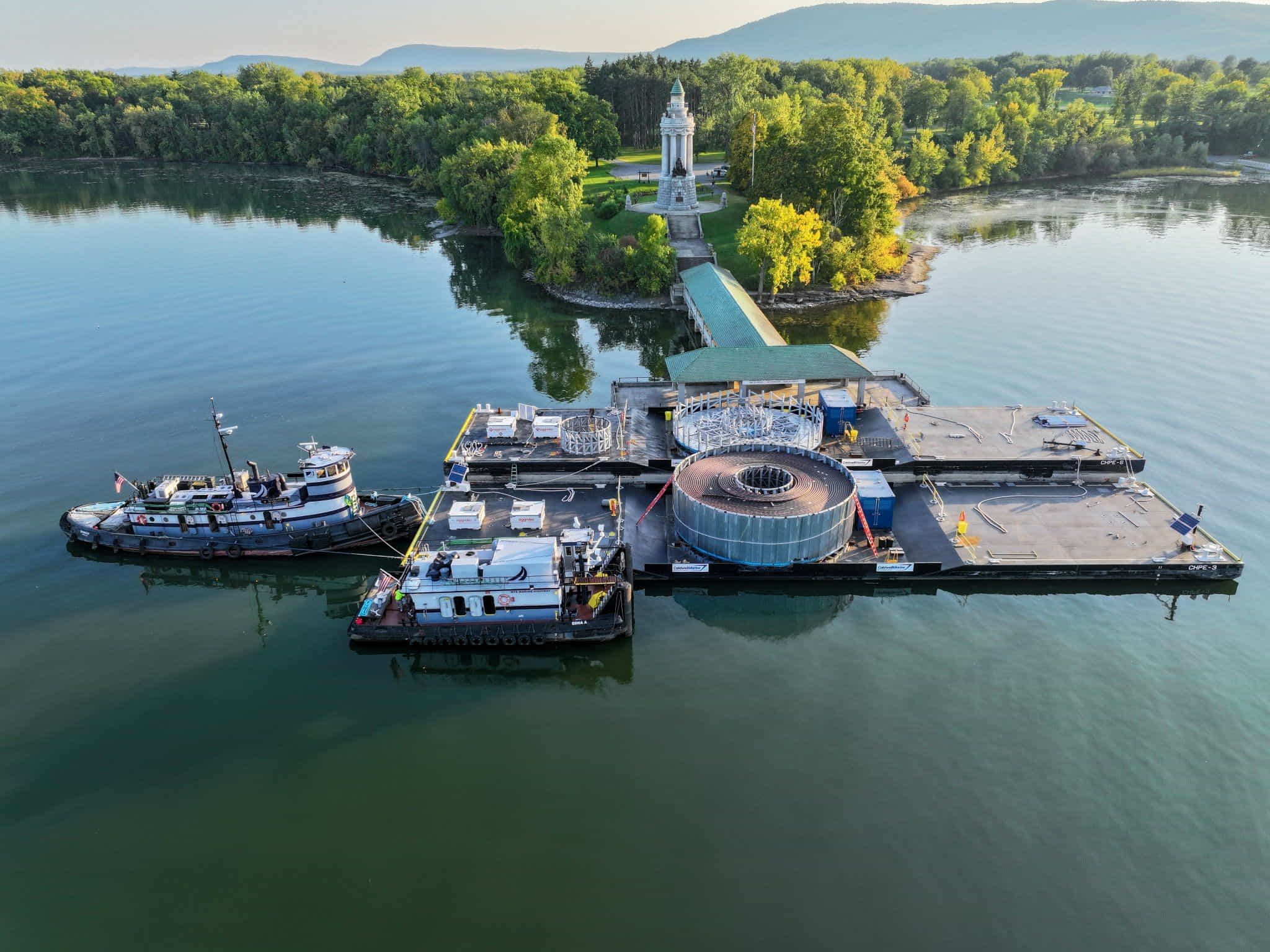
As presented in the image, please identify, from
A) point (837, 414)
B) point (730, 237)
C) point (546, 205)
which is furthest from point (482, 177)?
point (837, 414)

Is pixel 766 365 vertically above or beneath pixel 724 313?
beneath

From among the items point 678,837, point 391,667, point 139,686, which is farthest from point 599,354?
point 678,837

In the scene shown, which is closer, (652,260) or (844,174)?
(652,260)

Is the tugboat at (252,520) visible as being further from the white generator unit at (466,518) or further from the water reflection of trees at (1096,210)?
the water reflection of trees at (1096,210)

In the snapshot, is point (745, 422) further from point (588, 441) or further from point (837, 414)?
point (588, 441)

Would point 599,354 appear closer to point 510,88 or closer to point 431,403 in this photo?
point 431,403

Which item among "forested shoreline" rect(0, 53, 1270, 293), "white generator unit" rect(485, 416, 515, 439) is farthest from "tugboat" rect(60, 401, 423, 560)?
"forested shoreline" rect(0, 53, 1270, 293)

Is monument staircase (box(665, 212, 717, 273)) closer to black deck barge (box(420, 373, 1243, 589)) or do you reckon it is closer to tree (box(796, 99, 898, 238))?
tree (box(796, 99, 898, 238))
